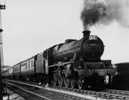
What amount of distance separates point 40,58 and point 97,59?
10157 millimetres

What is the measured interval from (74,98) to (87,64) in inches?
140

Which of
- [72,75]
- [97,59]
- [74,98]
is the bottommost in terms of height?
[74,98]

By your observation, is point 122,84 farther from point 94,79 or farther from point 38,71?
point 38,71

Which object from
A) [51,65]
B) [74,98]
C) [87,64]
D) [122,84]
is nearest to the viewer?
[74,98]

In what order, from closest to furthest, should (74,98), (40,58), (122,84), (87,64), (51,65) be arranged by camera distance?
(74,98) < (87,64) < (122,84) < (51,65) < (40,58)

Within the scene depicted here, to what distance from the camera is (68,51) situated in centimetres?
2017

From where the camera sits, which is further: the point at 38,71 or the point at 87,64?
the point at 38,71

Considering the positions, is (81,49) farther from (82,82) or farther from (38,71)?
(38,71)

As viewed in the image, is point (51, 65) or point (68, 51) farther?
point (51, 65)

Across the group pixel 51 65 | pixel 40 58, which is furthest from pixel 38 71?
pixel 51 65

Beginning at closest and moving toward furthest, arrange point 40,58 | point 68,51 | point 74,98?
1. point 74,98
2. point 68,51
3. point 40,58

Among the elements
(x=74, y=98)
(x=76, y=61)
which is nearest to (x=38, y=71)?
(x=76, y=61)

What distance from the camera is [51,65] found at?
77.6 feet

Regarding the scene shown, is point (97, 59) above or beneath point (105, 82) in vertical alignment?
above
